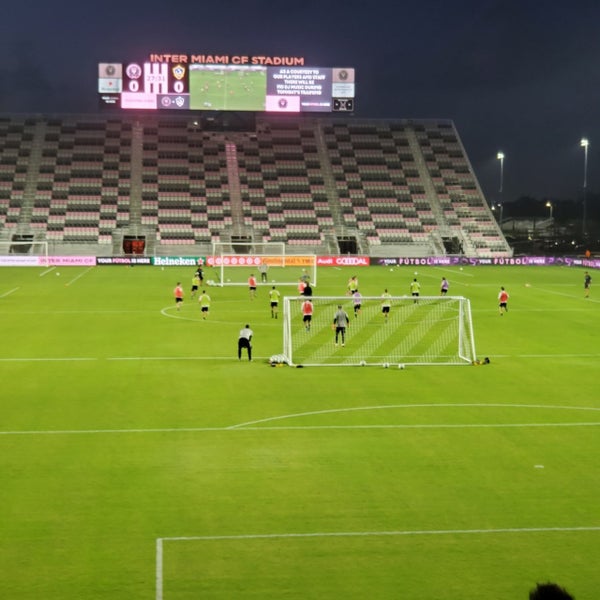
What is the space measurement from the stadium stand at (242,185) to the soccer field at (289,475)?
199 ft

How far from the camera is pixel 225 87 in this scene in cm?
8862

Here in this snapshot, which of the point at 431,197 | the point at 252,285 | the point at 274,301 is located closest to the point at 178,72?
the point at 431,197

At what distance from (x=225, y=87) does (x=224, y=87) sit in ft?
0.35

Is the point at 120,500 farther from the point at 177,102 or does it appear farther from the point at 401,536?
the point at 177,102

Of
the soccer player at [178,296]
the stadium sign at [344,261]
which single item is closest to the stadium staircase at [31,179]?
the stadium sign at [344,261]

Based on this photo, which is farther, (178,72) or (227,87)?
(227,87)

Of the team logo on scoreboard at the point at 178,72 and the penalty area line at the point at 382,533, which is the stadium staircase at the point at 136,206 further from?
the penalty area line at the point at 382,533

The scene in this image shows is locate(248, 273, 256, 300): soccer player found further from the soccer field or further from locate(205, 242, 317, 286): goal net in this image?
the soccer field

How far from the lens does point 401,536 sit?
11.6 metres

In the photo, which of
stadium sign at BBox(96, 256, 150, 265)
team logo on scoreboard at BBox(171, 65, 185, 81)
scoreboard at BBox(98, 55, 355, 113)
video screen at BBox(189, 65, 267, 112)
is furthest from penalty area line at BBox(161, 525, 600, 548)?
team logo on scoreboard at BBox(171, 65, 185, 81)

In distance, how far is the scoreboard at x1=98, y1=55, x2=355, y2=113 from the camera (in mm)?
87500

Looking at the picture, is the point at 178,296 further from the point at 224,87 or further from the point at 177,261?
the point at 224,87

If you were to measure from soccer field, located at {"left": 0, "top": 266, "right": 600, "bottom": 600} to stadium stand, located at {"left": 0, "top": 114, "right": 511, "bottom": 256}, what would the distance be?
60608 mm

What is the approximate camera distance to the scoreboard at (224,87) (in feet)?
287
